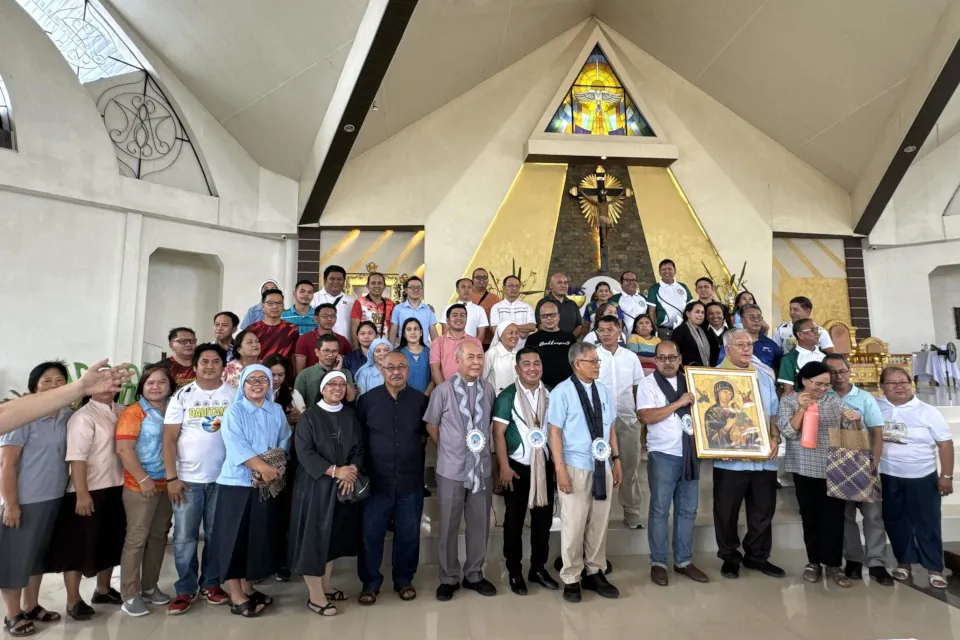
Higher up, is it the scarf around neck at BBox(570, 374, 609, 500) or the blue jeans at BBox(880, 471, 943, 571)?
the scarf around neck at BBox(570, 374, 609, 500)

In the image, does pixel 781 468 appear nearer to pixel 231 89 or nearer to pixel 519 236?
pixel 519 236

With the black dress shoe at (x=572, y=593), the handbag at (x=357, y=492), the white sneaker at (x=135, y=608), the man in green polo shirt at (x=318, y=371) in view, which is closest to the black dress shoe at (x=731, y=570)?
the black dress shoe at (x=572, y=593)

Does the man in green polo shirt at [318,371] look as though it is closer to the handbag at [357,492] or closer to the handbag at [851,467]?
the handbag at [357,492]

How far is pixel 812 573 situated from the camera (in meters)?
3.47

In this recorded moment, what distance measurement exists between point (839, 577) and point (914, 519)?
0.61m

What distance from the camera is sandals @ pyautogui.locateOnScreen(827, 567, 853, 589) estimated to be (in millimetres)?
3375

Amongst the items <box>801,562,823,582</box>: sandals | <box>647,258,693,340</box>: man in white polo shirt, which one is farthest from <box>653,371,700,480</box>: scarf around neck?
<box>647,258,693,340</box>: man in white polo shirt

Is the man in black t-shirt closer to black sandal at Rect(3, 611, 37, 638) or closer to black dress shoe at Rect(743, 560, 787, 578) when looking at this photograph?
black dress shoe at Rect(743, 560, 787, 578)

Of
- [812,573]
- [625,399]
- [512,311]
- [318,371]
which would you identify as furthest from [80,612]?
[812,573]

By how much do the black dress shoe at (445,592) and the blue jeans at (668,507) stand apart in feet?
4.30

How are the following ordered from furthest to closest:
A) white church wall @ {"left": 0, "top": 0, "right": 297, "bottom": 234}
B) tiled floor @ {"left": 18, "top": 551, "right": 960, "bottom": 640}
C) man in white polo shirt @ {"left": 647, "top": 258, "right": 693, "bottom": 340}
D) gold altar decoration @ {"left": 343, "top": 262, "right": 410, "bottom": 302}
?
1. gold altar decoration @ {"left": 343, "top": 262, "right": 410, "bottom": 302}
2. white church wall @ {"left": 0, "top": 0, "right": 297, "bottom": 234}
3. man in white polo shirt @ {"left": 647, "top": 258, "right": 693, "bottom": 340}
4. tiled floor @ {"left": 18, "top": 551, "right": 960, "bottom": 640}

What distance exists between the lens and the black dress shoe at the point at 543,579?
132 inches

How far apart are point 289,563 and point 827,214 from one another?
1023cm

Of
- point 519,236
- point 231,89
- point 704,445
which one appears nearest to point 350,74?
point 231,89
